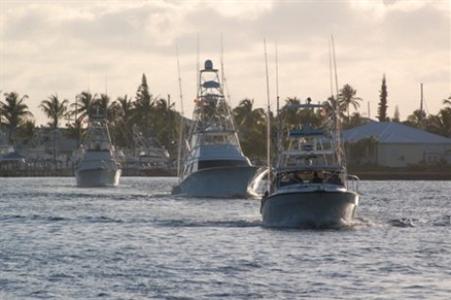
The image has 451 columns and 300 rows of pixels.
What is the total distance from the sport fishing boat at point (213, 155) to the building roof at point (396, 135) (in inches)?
3087

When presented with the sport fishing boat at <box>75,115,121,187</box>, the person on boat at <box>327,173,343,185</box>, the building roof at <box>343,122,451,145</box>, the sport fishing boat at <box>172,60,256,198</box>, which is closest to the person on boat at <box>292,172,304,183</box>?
the person on boat at <box>327,173,343,185</box>

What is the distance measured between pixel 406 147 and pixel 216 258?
435 ft

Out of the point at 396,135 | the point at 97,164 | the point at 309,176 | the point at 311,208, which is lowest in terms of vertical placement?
the point at 311,208

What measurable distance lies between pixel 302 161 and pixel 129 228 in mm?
8818

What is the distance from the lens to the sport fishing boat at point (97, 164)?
136m

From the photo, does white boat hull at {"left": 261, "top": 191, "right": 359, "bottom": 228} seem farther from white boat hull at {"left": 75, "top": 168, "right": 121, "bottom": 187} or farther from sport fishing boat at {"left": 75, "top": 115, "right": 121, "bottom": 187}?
sport fishing boat at {"left": 75, "top": 115, "right": 121, "bottom": 187}

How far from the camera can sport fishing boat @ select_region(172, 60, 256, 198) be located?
89.8m

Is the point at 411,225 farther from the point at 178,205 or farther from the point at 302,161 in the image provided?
the point at 178,205

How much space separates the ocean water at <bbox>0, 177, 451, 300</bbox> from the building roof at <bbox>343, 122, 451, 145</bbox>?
102718mm

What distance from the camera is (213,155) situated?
90.2 metres

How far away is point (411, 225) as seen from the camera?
202ft

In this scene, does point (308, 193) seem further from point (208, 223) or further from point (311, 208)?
point (208, 223)

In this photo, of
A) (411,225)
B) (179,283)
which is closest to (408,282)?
(179,283)

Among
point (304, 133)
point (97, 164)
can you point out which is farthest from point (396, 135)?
point (304, 133)
